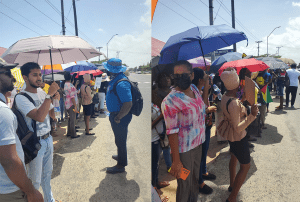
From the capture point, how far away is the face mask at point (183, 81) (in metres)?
1.08

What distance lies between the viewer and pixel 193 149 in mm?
1321

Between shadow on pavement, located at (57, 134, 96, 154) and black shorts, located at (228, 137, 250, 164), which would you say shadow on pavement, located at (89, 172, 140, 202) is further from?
shadow on pavement, located at (57, 134, 96, 154)

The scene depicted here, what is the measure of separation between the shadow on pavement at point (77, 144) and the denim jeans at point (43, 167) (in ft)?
5.30

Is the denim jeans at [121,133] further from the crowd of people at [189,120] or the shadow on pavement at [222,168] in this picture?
the shadow on pavement at [222,168]

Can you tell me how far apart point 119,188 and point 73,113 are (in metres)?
2.22

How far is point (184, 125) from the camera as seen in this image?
1.24m

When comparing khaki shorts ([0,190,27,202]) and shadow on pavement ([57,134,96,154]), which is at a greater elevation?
khaki shorts ([0,190,27,202])

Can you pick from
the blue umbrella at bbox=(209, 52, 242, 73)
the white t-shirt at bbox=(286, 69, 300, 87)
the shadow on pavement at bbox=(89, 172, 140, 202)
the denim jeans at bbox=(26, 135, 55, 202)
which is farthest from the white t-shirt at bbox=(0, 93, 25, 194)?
the white t-shirt at bbox=(286, 69, 300, 87)

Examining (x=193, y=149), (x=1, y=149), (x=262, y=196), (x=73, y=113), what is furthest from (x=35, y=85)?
(x=73, y=113)

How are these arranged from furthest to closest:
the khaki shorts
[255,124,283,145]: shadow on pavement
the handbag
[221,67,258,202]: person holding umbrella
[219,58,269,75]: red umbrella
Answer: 1. [255,124,283,145]: shadow on pavement
2. [219,58,269,75]: red umbrella
3. the handbag
4. [221,67,258,202]: person holding umbrella
5. the khaki shorts

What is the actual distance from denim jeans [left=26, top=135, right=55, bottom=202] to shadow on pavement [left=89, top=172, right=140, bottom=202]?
56 centimetres

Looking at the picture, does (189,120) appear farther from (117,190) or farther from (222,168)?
(222,168)

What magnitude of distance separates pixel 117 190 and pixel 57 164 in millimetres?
1129

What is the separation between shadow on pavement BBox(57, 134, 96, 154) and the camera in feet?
10.8
